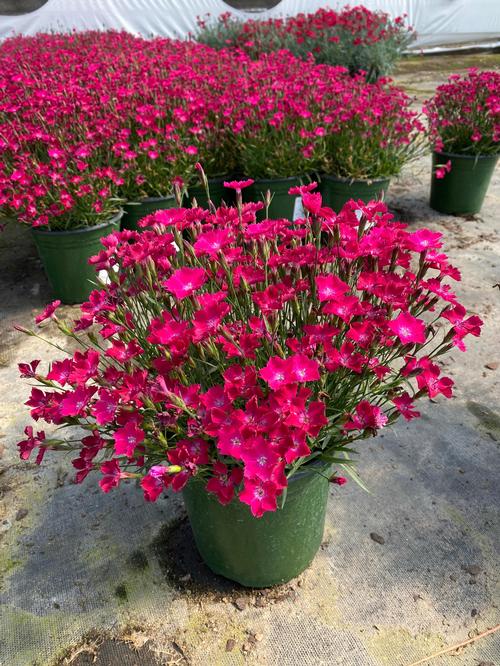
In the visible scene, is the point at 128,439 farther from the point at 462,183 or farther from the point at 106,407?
the point at 462,183

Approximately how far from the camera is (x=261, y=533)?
1.58 meters

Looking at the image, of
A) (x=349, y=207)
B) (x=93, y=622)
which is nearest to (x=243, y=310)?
(x=349, y=207)

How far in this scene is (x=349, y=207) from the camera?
149 centimetres

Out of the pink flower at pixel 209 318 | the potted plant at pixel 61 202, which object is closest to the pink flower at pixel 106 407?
the pink flower at pixel 209 318

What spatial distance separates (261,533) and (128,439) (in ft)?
2.02

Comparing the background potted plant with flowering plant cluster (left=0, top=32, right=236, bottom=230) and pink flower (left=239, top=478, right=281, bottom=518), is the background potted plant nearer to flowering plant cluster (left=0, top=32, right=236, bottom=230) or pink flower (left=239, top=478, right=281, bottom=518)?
flowering plant cluster (left=0, top=32, right=236, bottom=230)

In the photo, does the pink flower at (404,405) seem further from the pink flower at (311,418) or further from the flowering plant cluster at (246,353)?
the pink flower at (311,418)

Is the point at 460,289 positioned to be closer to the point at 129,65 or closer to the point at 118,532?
the point at 118,532

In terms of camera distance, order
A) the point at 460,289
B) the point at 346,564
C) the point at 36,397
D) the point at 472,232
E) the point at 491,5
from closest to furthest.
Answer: the point at 36,397
the point at 346,564
the point at 460,289
the point at 472,232
the point at 491,5

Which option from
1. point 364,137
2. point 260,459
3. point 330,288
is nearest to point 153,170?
point 364,137

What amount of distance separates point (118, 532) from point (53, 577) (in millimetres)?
255

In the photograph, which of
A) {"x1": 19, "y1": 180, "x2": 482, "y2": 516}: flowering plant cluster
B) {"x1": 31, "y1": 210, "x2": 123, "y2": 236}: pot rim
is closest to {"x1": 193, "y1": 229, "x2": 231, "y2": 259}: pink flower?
{"x1": 19, "y1": 180, "x2": 482, "y2": 516}: flowering plant cluster

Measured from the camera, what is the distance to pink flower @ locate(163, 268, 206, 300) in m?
1.20

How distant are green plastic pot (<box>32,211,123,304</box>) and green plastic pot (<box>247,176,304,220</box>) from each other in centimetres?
109
